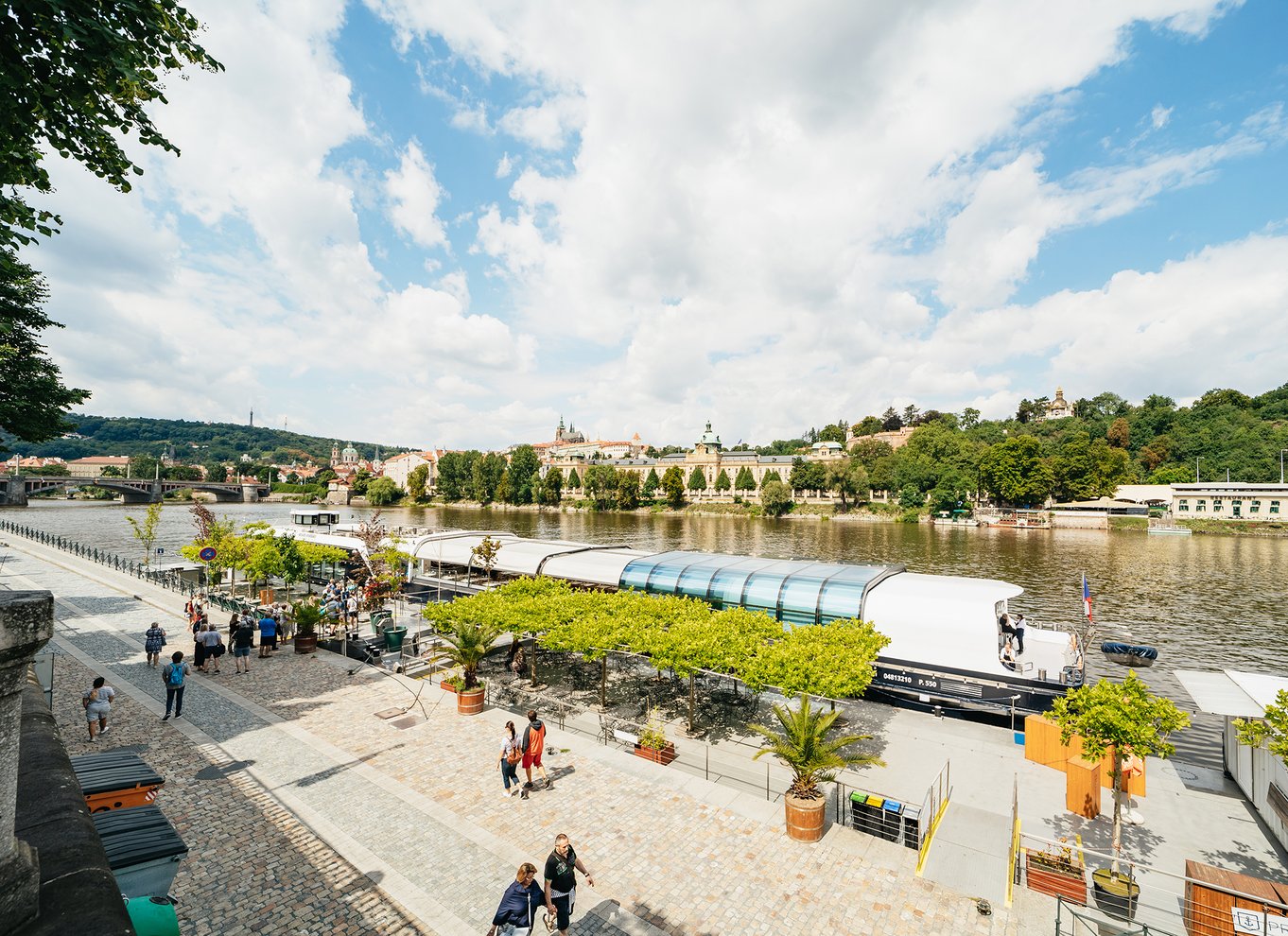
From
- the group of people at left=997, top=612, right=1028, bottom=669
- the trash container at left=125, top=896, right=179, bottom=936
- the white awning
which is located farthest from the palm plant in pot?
the white awning

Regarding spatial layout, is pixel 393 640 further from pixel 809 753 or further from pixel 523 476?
pixel 523 476

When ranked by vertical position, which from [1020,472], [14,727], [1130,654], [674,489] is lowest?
[1130,654]

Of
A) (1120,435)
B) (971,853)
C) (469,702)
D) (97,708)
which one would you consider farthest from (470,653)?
(1120,435)

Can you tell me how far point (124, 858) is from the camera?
694cm

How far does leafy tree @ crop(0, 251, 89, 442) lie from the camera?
66.6 ft

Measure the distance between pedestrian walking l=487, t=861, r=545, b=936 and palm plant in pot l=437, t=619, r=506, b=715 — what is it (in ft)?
32.2

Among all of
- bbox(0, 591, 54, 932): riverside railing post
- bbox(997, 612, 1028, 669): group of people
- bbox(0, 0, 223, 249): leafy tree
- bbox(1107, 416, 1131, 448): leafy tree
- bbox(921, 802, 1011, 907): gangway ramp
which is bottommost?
bbox(921, 802, 1011, 907): gangway ramp

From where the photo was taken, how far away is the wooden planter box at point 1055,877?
30.5 feet

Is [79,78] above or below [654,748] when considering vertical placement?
above

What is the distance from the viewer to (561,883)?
772 cm

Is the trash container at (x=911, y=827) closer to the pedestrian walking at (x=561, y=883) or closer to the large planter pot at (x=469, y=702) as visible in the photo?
the pedestrian walking at (x=561, y=883)

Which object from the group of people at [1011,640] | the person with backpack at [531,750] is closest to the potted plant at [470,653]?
the person with backpack at [531,750]

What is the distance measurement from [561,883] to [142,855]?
5.08 metres

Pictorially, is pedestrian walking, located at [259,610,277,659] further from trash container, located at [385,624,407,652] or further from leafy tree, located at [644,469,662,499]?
leafy tree, located at [644,469,662,499]
